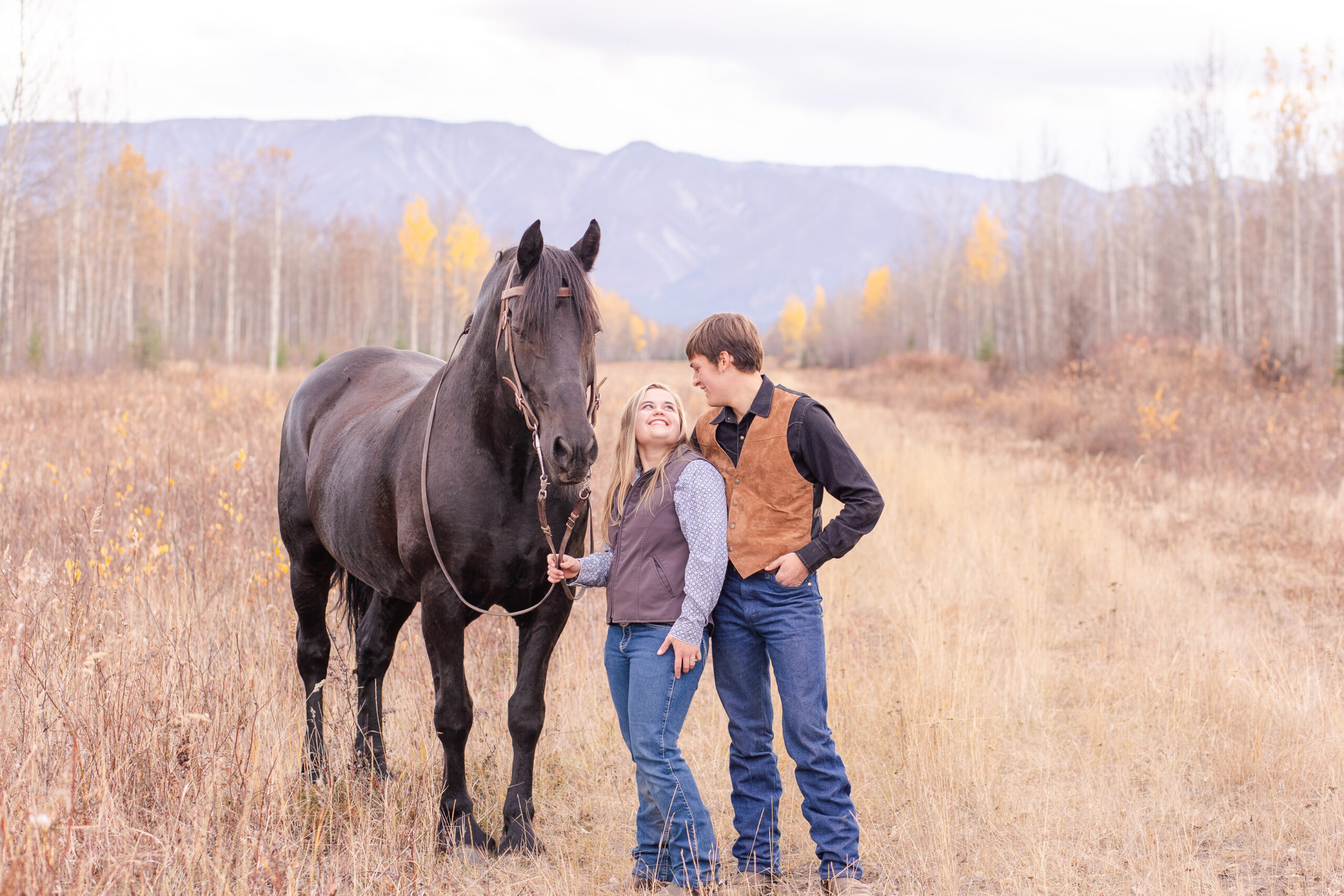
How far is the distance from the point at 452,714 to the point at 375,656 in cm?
110

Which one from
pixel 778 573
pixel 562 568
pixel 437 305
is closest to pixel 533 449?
pixel 562 568

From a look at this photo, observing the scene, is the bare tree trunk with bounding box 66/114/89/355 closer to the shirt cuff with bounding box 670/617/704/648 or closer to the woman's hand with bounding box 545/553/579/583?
the woman's hand with bounding box 545/553/579/583

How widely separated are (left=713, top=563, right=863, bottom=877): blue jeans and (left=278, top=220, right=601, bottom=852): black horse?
0.66m

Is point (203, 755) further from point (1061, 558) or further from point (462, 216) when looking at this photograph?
point (462, 216)

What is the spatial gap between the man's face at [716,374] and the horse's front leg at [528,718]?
0.94 meters

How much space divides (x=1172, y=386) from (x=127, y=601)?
57.5 feet

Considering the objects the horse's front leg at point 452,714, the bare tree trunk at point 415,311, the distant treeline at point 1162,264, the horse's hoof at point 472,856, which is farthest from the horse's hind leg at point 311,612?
the bare tree trunk at point 415,311

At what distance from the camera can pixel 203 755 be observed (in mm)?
2986

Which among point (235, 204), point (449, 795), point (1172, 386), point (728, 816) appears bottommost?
point (728, 816)

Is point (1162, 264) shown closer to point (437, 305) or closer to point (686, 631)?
point (437, 305)

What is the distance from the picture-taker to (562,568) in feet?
9.69

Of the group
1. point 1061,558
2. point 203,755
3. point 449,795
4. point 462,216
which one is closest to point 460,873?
point 449,795

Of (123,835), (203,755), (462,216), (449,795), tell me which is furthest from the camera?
(462,216)

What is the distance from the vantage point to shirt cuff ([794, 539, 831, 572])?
2.77 metres
